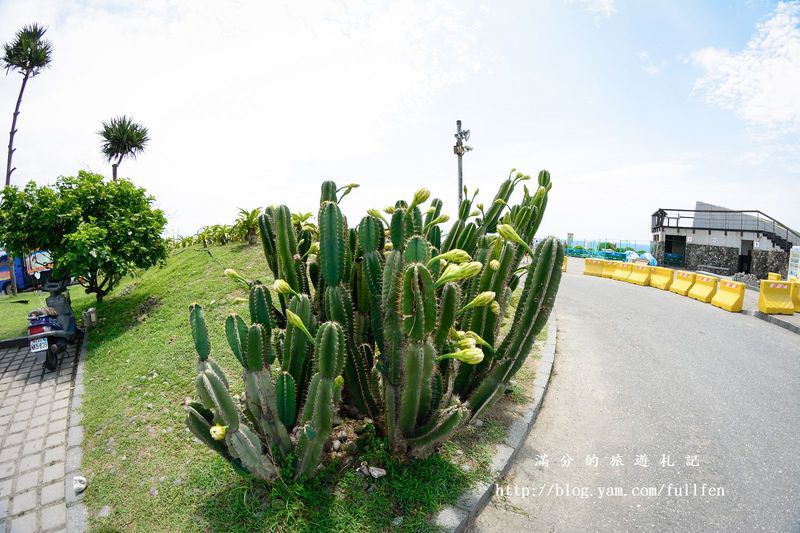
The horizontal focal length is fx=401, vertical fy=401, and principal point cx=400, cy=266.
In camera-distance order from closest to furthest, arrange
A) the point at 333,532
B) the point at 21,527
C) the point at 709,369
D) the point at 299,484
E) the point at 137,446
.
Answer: the point at 333,532, the point at 299,484, the point at 21,527, the point at 137,446, the point at 709,369

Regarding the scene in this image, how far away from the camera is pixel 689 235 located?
69.3 ft

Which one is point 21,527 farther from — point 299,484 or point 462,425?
point 462,425

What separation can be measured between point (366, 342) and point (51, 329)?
20.1ft

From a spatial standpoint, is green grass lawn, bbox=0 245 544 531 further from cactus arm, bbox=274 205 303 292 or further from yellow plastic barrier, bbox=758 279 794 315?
yellow plastic barrier, bbox=758 279 794 315

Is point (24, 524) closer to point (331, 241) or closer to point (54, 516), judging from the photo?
point (54, 516)

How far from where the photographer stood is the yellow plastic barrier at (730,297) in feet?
30.7

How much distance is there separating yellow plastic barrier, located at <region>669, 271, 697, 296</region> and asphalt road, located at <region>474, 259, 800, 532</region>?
405 cm

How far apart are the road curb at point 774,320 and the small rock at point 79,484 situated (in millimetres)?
11365

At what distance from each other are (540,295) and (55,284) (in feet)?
30.2

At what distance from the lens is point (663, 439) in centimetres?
409

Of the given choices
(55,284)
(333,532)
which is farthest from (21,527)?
(55,284)

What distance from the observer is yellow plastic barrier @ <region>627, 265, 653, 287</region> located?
1327 centimetres

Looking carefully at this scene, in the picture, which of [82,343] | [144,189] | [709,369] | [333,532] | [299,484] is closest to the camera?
[333,532]

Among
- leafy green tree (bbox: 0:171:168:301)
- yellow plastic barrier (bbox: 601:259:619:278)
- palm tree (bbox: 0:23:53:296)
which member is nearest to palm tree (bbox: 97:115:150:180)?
palm tree (bbox: 0:23:53:296)
